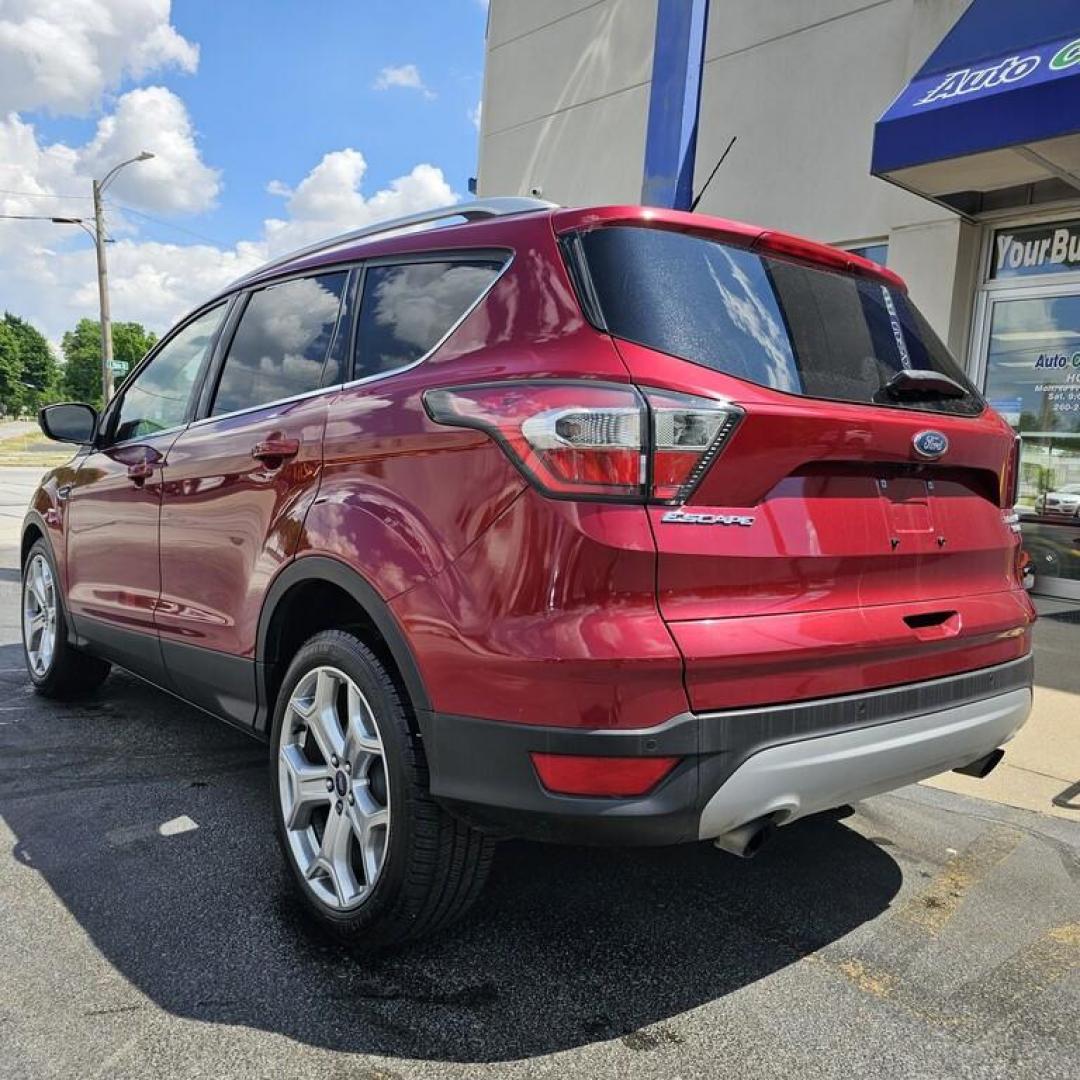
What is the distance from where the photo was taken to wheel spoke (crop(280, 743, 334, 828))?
269 cm

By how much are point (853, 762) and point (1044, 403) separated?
21.1 ft

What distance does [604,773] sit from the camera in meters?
2.03

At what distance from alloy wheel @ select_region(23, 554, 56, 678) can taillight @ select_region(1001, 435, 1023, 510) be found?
421 centimetres

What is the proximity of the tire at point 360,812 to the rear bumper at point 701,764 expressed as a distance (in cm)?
14

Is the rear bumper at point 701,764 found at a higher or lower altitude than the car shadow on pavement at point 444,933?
higher

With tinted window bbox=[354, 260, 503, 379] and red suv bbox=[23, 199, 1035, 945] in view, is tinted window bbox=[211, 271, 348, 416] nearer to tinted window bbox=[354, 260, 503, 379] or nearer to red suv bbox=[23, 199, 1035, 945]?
red suv bbox=[23, 199, 1035, 945]

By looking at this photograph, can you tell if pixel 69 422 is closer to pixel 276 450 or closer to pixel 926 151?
pixel 276 450

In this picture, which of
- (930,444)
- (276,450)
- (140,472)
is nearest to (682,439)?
(930,444)

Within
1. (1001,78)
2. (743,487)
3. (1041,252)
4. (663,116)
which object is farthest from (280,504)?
(1041,252)

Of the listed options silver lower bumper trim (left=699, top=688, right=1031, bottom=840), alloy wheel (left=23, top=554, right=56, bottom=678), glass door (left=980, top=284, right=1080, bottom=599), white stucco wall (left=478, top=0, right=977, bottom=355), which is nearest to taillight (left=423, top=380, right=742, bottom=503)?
silver lower bumper trim (left=699, top=688, right=1031, bottom=840)

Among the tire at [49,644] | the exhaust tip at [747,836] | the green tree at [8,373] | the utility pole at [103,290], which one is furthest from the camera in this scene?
the green tree at [8,373]

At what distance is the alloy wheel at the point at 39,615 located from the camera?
485 centimetres

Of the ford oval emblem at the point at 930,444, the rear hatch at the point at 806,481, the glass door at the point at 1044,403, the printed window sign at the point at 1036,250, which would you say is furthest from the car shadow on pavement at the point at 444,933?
the printed window sign at the point at 1036,250

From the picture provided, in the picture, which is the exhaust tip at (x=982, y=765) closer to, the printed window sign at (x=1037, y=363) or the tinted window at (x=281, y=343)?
the tinted window at (x=281, y=343)
